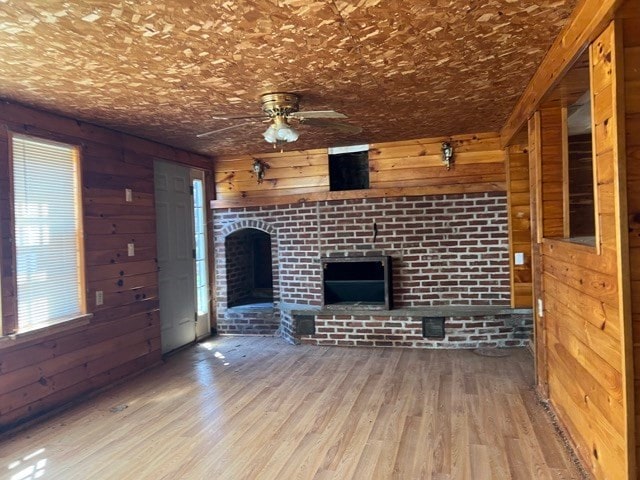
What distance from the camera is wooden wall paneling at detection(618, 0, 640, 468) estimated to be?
1.66 metres

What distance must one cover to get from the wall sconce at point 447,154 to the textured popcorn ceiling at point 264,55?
94 centimetres

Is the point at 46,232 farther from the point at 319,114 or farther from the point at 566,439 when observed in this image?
the point at 566,439

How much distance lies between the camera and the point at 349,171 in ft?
17.7

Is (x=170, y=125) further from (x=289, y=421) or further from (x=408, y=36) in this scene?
(x=289, y=421)

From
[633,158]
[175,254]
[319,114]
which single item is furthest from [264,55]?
[175,254]

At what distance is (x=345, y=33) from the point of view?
2.17 meters

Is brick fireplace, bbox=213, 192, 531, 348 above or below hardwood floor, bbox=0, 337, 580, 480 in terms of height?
above

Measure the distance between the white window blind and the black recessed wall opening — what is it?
286cm

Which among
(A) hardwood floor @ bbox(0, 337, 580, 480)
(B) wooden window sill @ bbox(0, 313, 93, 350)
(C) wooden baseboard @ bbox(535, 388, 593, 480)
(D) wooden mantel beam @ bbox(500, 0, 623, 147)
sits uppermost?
(D) wooden mantel beam @ bbox(500, 0, 623, 147)

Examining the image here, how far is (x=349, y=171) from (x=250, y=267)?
2.03 m

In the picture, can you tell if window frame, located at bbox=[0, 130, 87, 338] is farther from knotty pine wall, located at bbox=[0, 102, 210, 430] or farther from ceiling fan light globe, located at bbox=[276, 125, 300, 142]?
ceiling fan light globe, located at bbox=[276, 125, 300, 142]

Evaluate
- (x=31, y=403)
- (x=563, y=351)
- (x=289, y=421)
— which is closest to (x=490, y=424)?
(x=563, y=351)

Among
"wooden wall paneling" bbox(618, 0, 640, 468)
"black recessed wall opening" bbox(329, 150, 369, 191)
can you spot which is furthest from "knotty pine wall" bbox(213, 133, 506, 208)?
"wooden wall paneling" bbox(618, 0, 640, 468)

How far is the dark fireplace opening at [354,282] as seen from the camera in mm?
4949
